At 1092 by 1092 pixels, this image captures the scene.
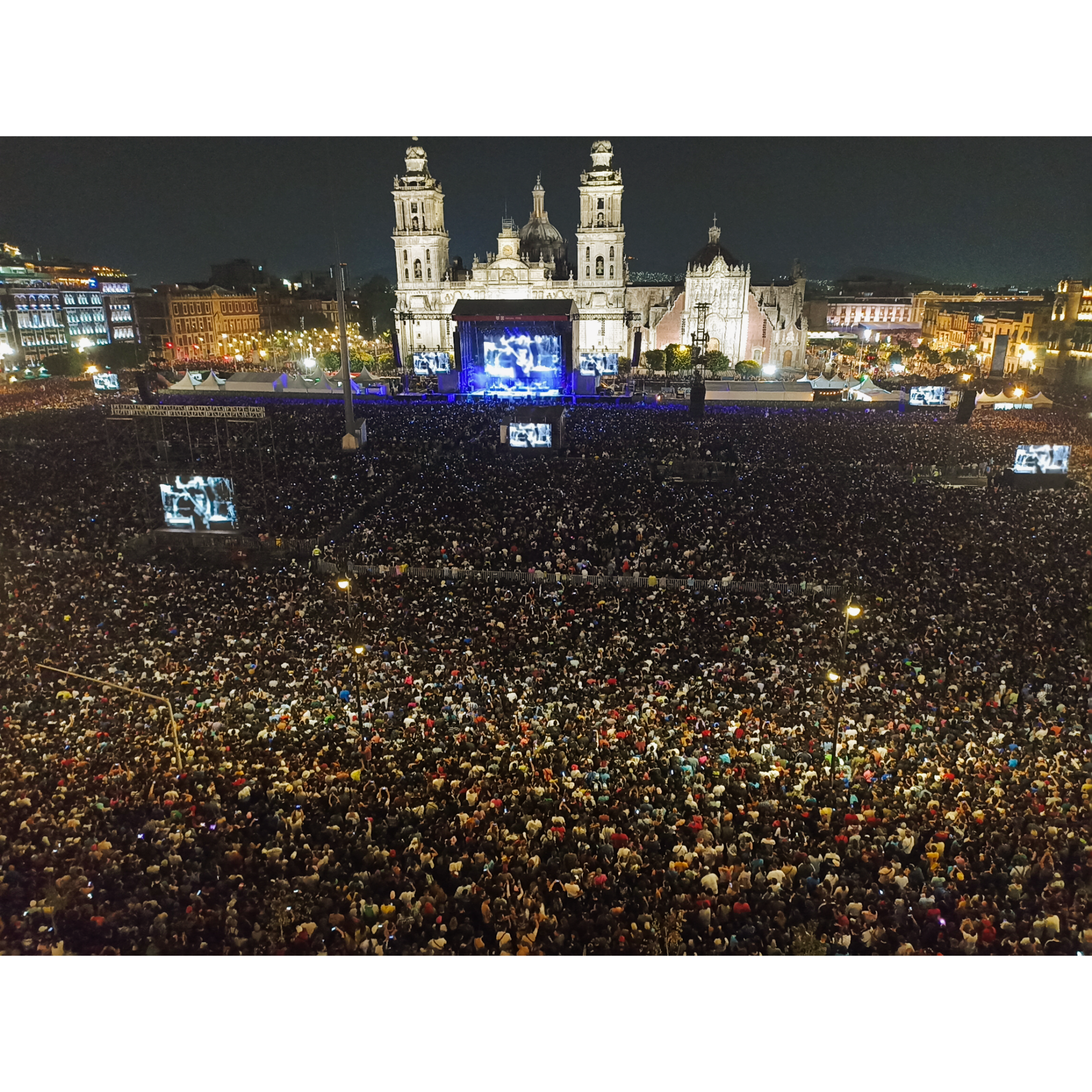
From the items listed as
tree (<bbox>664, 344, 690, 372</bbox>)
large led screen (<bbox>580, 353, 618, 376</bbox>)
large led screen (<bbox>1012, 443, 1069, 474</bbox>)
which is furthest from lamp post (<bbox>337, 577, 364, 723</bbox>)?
tree (<bbox>664, 344, 690, 372</bbox>)

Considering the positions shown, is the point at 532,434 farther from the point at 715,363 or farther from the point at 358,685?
the point at 715,363

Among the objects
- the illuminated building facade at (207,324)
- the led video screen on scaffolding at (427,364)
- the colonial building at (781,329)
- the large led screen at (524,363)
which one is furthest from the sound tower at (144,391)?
the colonial building at (781,329)

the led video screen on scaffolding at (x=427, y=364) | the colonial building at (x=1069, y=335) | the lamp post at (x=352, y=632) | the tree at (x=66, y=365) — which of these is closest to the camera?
the lamp post at (x=352, y=632)

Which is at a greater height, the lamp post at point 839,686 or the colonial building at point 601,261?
the colonial building at point 601,261

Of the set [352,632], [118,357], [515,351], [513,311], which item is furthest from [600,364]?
[352,632]

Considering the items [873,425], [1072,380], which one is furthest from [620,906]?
[1072,380]

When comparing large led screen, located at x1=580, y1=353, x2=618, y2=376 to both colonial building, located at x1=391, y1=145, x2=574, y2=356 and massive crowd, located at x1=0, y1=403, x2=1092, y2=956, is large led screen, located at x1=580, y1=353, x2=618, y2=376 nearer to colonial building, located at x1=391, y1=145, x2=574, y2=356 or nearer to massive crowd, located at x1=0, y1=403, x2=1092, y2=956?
colonial building, located at x1=391, y1=145, x2=574, y2=356

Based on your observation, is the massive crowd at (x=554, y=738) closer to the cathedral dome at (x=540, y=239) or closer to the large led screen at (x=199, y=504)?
the large led screen at (x=199, y=504)
